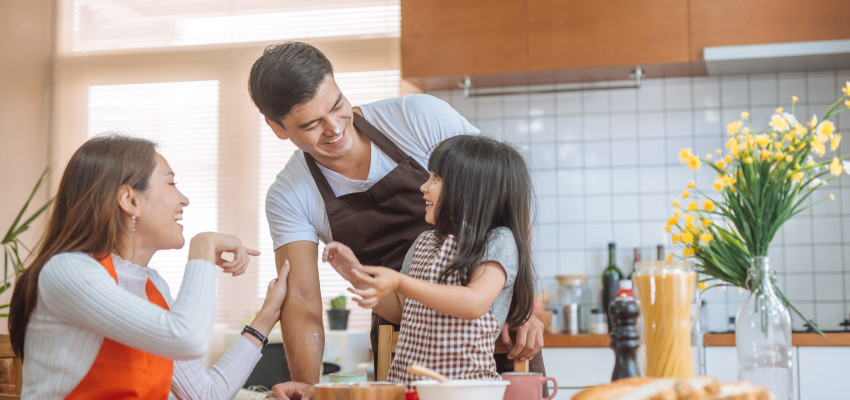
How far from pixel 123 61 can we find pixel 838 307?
3.69 metres

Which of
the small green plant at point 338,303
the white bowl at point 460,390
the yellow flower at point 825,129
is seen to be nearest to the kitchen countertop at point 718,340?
the small green plant at point 338,303

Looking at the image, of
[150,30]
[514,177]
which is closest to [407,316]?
[514,177]

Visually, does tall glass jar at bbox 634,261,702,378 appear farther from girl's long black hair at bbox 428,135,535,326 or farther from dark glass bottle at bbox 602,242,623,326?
dark glass bottle at bbox 602,242,623,326

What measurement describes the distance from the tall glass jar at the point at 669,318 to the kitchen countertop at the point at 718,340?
6.85ft

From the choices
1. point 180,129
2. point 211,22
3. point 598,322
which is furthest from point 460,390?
point 211,22

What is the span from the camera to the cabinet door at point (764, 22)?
315 centimetres

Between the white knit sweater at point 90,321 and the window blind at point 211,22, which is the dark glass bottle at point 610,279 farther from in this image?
the white knit sweater at point 90,321

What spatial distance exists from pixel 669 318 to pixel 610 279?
259 cm

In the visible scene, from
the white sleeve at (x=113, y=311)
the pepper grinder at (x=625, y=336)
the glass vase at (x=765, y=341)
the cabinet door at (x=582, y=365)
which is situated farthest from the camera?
the cabinet door at (x=582, y=365)

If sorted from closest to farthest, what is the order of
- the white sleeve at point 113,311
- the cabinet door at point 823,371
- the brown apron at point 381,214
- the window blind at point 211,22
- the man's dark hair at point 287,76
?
the white sleeve at point 113,311 → the man's dark hair at point 287,76 → the brown apron at point 381,214 → the cabinet door at point 823,371 → the window blind at point 211,22

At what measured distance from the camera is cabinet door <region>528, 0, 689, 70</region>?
3.27 metres

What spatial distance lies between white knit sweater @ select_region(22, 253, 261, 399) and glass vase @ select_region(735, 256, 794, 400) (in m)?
0.74

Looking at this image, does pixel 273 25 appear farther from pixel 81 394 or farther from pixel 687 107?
pixel 81 394

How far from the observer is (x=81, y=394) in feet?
3.84
